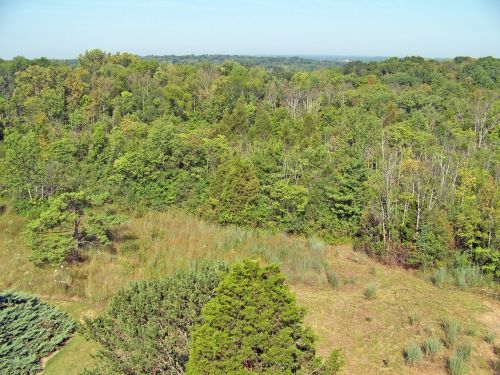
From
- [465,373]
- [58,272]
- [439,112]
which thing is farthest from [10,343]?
[439,112]

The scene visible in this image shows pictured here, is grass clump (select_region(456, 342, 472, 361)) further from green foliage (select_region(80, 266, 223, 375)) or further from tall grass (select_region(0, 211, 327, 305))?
green foliage (select_region(80, 266, 223, 375))

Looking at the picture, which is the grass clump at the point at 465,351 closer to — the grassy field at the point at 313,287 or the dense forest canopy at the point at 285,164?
the grassy field at the point at 313,287

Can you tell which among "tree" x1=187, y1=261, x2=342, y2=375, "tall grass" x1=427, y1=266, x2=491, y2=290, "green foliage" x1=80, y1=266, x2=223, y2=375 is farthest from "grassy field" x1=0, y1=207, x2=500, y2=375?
"tree" x1=187, y1=261, x2=342, y2=375

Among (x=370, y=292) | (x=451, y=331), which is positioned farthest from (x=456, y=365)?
(x=370, y=292)

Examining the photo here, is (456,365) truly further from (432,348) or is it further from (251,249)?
(251,249)

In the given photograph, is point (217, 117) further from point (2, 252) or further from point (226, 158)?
point (2, 252)

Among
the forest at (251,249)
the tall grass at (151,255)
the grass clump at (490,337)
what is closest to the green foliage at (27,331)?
the forest at (251,249)

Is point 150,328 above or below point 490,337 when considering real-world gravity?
above
